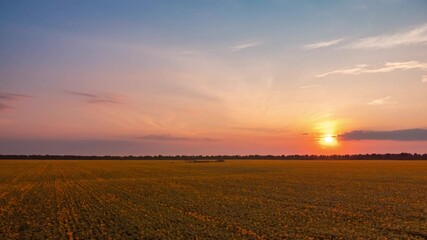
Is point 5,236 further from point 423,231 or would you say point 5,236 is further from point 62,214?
point 423,231

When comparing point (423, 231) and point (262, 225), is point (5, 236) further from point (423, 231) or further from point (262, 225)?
point (423, 231)

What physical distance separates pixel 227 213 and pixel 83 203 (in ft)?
40.4

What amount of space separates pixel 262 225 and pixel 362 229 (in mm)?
5165

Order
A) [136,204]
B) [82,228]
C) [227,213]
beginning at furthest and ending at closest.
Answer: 1. [136,204]
2. [227,213]
3. [82,228]

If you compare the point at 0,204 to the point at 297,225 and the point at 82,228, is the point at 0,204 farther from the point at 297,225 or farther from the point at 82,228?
the point at 297,225

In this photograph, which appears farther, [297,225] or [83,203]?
[83,203]

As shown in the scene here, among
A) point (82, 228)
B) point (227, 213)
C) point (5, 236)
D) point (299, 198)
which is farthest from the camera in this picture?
point (299, 198)

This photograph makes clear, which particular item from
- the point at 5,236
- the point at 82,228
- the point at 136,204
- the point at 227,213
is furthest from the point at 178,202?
the point at 5,236

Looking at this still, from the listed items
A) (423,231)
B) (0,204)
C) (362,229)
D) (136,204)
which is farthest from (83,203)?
(423,231)

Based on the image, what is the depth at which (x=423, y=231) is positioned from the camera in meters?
19.7

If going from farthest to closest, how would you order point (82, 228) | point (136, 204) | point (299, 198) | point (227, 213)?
1. point (299, 198)
2. point (136, 204)
3. point (227, 213)
4. point (82, 228)

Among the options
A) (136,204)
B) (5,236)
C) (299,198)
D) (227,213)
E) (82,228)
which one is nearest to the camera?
(5,236)

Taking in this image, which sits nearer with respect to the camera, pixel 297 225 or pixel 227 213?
pixel 297 225

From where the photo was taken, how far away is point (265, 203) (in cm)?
2995
